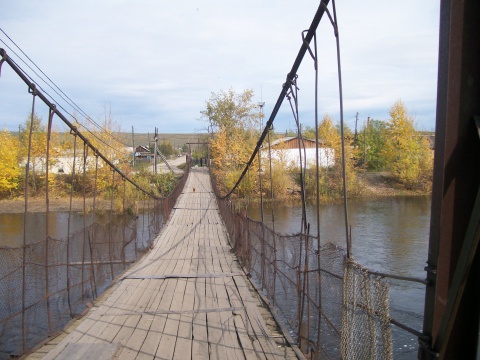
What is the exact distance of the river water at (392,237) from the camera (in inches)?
273

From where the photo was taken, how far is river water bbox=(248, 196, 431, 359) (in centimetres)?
693

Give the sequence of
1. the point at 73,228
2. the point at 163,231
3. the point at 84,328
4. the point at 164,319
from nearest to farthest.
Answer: the point at 84,328 → the point at 164,319 → the point at 163,231 → the point at 73,228

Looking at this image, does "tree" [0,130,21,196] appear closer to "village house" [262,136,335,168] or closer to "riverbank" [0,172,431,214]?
"riverbank" [0,172,431,214]

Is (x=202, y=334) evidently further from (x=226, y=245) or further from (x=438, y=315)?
(x=226, y=245)

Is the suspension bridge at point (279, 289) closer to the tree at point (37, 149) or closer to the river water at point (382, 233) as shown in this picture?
the river water at point (382, 233)

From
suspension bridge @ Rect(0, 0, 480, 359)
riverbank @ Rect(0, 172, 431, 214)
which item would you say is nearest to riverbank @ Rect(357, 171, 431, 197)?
riverbank @ Rect(0, 172, 431, 214)

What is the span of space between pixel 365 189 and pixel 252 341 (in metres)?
23.6

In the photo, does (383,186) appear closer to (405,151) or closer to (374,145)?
(405,151)

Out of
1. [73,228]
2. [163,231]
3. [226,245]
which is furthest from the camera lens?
[73,228]

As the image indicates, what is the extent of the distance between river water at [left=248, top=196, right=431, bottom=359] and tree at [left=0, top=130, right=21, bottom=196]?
12202 mm

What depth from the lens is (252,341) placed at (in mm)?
2750

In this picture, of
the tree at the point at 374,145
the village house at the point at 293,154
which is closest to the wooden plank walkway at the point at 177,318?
the village house at the point at 293,154

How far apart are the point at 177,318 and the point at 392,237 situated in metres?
10.6

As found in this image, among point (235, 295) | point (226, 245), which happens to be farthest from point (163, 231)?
point (235, 295)
